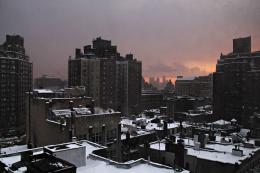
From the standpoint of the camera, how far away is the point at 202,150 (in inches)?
805

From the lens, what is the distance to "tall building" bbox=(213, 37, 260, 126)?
148ft

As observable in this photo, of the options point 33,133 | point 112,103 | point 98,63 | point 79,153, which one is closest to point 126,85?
point 112,103

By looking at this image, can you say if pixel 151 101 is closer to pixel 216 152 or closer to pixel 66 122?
pixel 216 152

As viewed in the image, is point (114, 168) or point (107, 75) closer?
point (114, 168)

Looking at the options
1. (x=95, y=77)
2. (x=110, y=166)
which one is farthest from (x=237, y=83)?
(x=110, y=166)

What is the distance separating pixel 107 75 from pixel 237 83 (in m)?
27.7

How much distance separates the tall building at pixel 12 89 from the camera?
45.9m

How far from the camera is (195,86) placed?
94.6 metres

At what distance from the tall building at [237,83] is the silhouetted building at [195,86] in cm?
3423

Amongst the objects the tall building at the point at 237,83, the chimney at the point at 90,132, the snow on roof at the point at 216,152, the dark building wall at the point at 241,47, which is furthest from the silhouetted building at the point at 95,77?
the chimney at the point at 90,132

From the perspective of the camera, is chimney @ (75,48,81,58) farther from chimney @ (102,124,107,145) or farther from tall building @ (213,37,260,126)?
chimney @ (102,124,107,145)

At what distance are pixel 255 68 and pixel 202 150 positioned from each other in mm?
31041

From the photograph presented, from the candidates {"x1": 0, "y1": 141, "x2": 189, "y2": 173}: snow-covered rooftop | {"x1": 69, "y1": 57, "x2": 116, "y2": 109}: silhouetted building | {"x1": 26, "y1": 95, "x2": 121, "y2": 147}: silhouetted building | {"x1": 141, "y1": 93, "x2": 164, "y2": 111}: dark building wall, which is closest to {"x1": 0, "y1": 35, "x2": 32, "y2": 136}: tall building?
{"x1": 69, "y1": 57, "x2": 116, "y2": 109}: silhouetted building

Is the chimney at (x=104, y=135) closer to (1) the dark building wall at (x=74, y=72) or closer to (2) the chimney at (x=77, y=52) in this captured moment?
(1) the dark building wall at (x=74, y=72)
